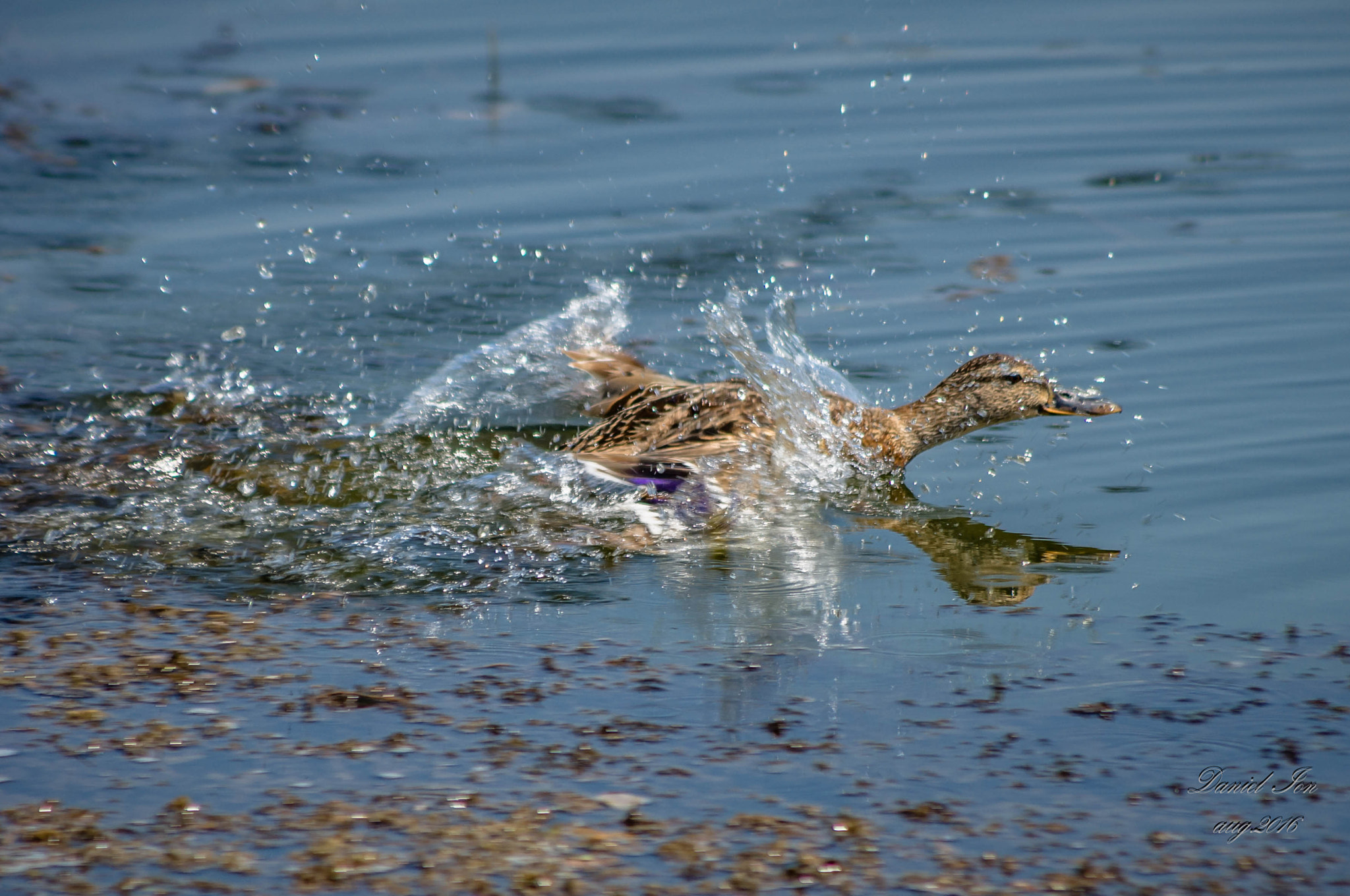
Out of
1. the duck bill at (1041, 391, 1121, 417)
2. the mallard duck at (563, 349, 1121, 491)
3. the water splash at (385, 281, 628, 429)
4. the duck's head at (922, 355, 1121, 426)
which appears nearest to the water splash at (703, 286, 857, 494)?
the mallard duck at (563, 349, 1121, 491)

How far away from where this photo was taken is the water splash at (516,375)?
7.47 meters

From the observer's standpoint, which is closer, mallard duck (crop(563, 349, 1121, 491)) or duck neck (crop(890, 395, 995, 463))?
mallard duck (crop(563, 349, 1121, 491))

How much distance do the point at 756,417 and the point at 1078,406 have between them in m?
1.64

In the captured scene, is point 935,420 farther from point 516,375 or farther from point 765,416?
point 516,375

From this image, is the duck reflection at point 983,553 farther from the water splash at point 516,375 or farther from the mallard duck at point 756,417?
the water splash at point 516,375

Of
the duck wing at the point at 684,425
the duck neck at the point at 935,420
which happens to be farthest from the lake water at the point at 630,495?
the duck wing at the point at 684,425

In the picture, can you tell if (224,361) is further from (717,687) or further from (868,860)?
(868,860)

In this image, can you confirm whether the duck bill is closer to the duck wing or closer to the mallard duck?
the mallard duck

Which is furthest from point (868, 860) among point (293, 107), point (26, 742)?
point (293, 107)

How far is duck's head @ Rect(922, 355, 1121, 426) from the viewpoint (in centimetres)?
692

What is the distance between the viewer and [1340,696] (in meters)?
4.41

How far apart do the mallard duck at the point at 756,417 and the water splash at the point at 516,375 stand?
23.3 inches

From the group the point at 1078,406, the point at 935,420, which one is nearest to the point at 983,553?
the point at 935,420

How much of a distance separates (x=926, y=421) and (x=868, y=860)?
385 cm
